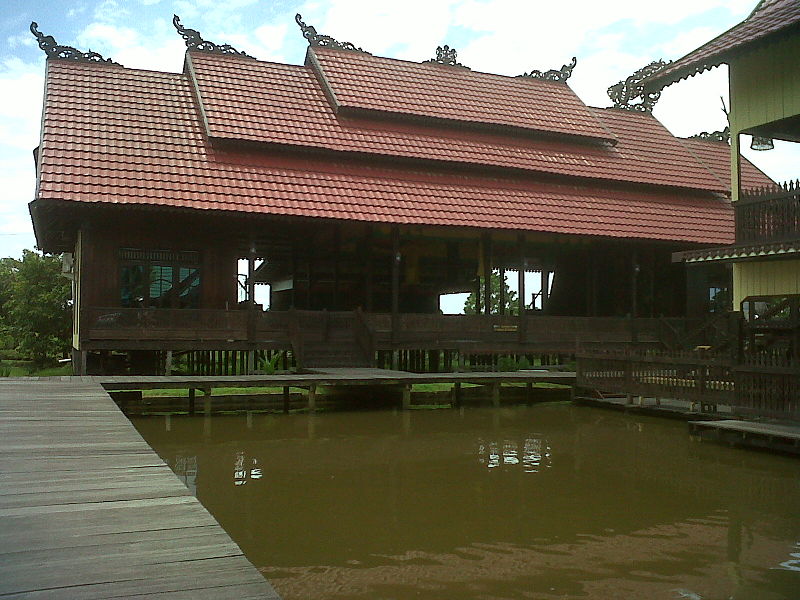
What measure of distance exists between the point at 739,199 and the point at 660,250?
1193 cm

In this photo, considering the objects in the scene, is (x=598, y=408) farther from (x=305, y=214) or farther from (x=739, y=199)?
(x=305, y=214)

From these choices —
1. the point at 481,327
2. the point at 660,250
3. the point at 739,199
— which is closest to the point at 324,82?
the point at 481,327

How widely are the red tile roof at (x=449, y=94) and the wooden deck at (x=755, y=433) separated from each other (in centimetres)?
1304

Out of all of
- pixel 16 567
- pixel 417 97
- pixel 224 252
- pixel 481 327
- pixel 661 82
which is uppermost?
pixel 417 97

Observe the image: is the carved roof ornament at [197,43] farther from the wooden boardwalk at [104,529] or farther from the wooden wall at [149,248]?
the wooden boardwalk at [104,529]

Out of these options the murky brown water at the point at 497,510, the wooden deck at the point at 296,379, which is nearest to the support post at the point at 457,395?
the wooden deck at the point at 296,379

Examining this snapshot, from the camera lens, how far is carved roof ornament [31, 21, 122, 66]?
64.8ft

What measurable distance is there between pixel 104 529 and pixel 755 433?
31.1 feet

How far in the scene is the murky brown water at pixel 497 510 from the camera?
5.29m

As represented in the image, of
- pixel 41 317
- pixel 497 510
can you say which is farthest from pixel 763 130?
pixel 41 317

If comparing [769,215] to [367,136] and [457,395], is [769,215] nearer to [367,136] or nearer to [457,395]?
[457,395]

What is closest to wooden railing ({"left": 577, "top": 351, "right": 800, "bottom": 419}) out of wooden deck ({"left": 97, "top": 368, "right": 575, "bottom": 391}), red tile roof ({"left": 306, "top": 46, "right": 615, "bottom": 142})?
wooden deck ({"left": 97, "top": 368, "right": 575, "bottom": 391})

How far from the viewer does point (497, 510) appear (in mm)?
7254

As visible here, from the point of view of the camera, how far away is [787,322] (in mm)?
12617
